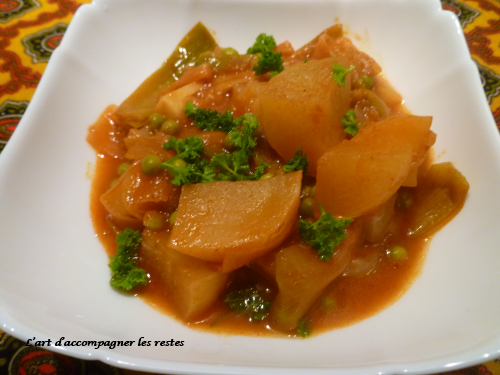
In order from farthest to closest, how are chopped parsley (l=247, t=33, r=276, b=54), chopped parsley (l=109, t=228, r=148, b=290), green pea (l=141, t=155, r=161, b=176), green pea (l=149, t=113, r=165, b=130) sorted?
1. chopped parsley (l=247, t=33, r=276, b=54)
2. green pea (l=149, t=113, r=165, b=130)
3. green pea (l=141, t=155, r=161, b=176)
4. chopped parsley (l=109, t=228, r=148, b=290)

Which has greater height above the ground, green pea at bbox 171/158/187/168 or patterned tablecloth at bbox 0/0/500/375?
patterned tablecloth at bbox 0/0/500/375

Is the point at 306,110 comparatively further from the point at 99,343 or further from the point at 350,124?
the point at 99,343

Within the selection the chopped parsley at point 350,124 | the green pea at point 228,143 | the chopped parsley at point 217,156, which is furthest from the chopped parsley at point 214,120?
the chopped parsley at point 350,124

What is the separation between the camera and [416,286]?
102 inches

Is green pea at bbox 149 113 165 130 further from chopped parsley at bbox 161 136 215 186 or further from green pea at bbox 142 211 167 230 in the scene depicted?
green pea at bbox 142 211 167 230

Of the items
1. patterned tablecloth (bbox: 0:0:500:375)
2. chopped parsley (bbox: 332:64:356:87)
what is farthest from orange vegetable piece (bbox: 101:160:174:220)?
patterned tablecloth (bbox: 0:0:500:375)

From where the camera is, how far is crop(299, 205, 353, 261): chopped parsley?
2.25 metres

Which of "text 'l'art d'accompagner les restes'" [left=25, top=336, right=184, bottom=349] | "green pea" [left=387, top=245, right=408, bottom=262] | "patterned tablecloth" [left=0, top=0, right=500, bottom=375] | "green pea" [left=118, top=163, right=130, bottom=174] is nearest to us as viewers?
"text 'l'art d'accompagner les restes'" [left=25, top=336, right=184, bottom=349]

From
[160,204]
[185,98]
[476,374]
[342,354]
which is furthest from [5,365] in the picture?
[476,374]

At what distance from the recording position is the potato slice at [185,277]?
239 centimetres

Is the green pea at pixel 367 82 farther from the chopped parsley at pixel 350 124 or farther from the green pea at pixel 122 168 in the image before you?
the green pea at pixel 122 168

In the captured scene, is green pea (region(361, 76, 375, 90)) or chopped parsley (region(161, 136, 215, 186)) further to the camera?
green pea (region(361, 76, 375, 90))

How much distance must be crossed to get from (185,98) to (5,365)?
2590 millimetres

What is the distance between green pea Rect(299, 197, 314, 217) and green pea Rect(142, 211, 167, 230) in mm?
1102
